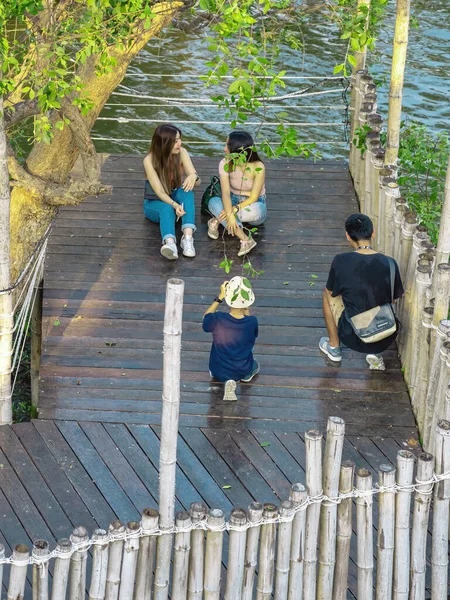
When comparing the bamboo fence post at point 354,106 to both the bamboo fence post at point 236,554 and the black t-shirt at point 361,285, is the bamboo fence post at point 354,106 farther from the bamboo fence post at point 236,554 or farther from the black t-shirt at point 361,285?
the bamboo fence post at point 236,554

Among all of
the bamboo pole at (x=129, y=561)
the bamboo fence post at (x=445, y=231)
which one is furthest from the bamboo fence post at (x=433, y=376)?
the bamboo pole at (x=129, y=561)

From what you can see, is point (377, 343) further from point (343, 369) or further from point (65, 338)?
point (65, 338)

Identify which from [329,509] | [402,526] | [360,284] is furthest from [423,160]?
[329,509]

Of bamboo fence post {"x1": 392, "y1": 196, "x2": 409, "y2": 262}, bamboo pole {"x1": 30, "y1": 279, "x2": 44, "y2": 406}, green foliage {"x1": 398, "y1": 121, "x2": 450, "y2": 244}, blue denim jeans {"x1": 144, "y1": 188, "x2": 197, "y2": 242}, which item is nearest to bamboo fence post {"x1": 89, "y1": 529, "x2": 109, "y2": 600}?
bamboo fence post {"x1": 392, "y1": 196, "x2": 409, "y2": 262}

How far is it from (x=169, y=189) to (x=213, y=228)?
1.55 feet

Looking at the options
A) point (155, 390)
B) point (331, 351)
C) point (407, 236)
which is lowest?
point (155, 390)

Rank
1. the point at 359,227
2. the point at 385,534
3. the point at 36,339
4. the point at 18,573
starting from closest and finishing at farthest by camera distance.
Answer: the point at 18,573, the point at 385,534, the point at 359,227, the point at 36,339

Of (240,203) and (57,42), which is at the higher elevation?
(57,42)

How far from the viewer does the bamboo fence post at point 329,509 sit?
4625mm

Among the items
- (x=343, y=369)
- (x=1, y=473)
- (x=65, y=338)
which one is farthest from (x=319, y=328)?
(x=1, y=473)

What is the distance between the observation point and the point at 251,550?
15.8 feet

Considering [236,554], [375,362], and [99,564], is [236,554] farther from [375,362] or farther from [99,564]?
[375,362]

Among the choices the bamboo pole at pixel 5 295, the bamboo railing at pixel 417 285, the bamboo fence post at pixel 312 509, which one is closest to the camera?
the bamboo fence post at pixel 312 509

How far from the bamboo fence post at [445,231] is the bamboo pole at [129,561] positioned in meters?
→ 2.49
